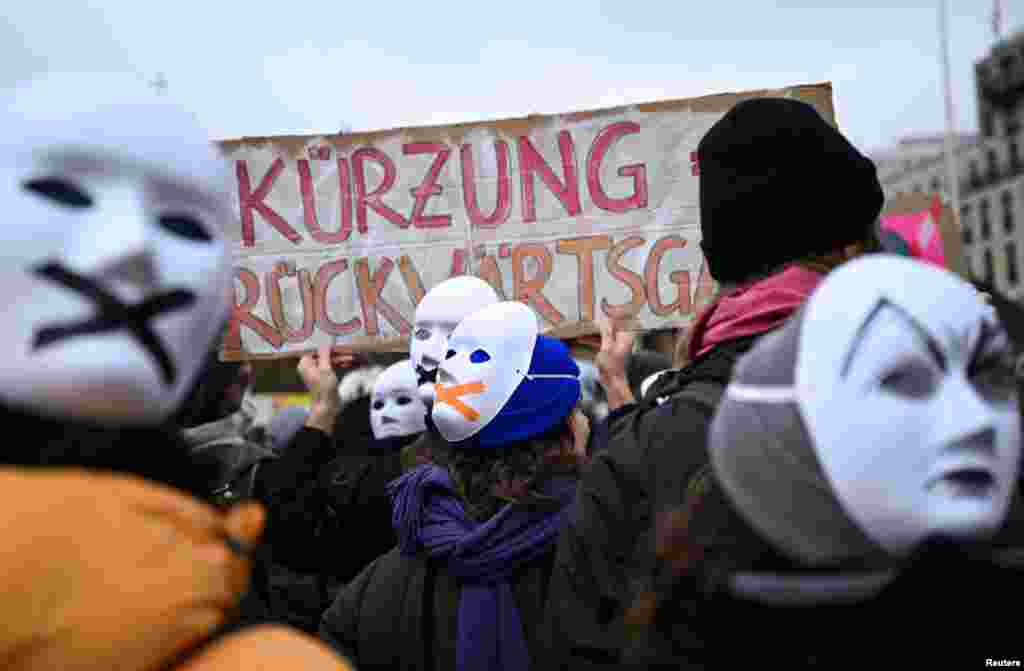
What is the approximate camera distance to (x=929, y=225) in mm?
5902

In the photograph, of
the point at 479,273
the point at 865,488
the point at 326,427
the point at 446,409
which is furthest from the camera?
the point at 479,273

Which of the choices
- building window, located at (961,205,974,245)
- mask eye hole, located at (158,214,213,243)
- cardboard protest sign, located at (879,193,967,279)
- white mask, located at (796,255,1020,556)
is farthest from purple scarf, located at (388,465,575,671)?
building window, located at (961,205,974,245)

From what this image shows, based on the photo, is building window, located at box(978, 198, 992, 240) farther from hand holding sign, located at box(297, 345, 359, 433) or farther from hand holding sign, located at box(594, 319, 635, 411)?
hand holding sign, located at box(594, 319, 635, 411)

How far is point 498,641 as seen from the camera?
3631mm

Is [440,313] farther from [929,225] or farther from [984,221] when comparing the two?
[984,221]

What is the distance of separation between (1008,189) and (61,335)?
85.9 metres

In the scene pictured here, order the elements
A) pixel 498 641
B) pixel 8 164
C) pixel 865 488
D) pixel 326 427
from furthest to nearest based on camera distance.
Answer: pixel 326 427, pixel 498 641, pixel 865 488, pixel 8 164

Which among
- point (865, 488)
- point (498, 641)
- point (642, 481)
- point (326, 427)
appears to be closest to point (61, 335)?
point (865, 488)

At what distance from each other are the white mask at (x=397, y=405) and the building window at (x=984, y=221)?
3218 inches

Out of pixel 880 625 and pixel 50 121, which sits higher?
pixel 50 121

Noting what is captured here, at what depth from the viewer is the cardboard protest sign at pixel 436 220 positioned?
19.2 feet

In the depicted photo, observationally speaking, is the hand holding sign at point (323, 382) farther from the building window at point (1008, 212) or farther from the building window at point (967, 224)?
the building window at point (967, 224)

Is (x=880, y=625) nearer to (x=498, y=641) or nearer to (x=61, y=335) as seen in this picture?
(x=61, y=335)

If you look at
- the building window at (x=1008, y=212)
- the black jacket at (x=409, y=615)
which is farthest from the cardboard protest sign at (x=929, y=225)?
the building window at (x=1008, y=212)
